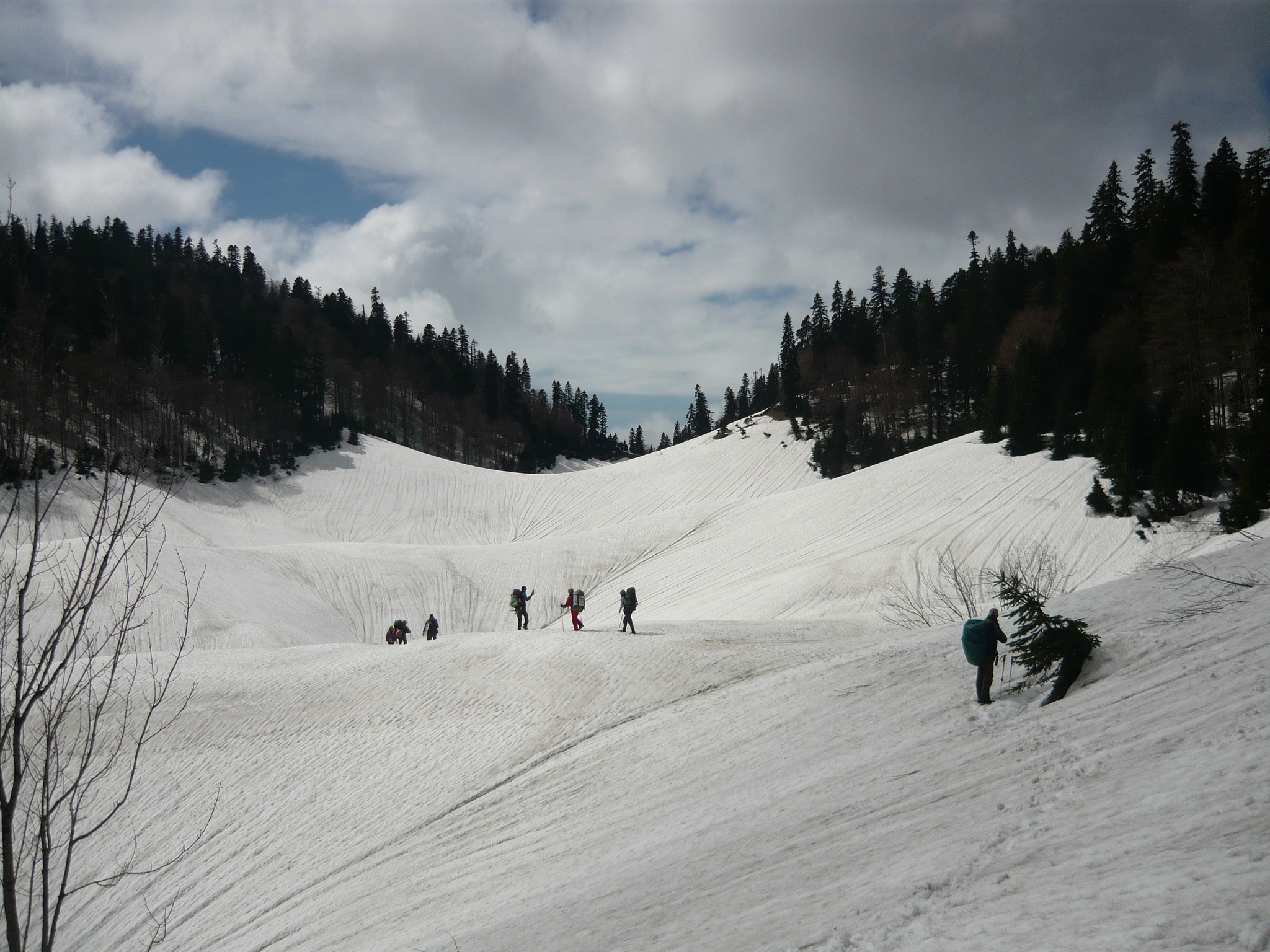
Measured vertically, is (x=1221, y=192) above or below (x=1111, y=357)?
above

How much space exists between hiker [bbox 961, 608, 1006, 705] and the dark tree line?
→ 27517mm

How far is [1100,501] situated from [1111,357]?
18.9 metres

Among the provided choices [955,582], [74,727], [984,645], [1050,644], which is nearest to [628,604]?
[984,645]

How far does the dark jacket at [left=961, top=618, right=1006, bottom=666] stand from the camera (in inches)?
412

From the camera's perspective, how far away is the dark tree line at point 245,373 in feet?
192

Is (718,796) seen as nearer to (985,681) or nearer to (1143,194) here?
(985,681)

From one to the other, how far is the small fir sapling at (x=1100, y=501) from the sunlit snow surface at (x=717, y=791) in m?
4.13

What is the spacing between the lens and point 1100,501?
115ft

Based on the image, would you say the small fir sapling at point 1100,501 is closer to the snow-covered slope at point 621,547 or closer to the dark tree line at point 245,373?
the snow-covered slope at point 621,547

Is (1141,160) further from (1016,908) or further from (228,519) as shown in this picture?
(228,519)

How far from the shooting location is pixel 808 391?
8494 centimetres

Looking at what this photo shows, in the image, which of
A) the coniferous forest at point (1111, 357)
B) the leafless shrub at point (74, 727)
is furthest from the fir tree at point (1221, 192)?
the leafless shrub at point (74, 727)

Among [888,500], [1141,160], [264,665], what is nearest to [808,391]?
[1141,160]

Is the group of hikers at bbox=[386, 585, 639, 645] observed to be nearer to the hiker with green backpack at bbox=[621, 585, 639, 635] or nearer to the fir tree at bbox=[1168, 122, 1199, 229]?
the hiker with green backpack at bbox=[621, 585, 639, 635]
